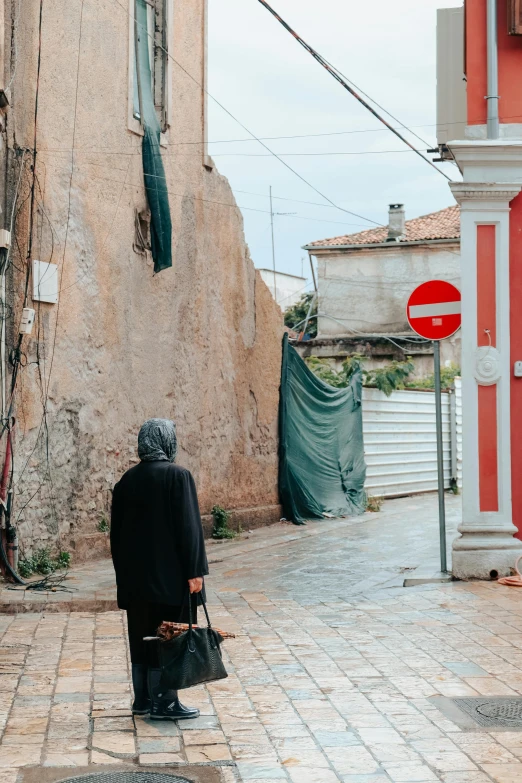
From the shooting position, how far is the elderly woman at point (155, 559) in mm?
5938

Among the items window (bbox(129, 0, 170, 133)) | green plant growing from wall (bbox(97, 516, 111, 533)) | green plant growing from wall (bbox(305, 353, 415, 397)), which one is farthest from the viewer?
green plant growing from wall (bbox(305, 353, 415, 397))

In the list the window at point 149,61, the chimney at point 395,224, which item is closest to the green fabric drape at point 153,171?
the window at point 149,61

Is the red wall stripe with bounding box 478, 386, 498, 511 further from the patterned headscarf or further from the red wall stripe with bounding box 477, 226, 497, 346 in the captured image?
the patterned headscarf

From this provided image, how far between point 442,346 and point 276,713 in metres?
31.8

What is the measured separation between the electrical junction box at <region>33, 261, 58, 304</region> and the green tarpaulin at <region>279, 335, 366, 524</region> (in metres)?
7.08

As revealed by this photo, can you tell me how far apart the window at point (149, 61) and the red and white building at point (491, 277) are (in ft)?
14.0

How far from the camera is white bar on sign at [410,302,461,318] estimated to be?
1166 cm

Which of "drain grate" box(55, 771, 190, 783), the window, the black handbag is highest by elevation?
the window

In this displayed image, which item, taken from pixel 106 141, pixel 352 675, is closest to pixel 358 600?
pixel 352 675

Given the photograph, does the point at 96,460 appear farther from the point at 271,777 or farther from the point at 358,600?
the point at 271,777

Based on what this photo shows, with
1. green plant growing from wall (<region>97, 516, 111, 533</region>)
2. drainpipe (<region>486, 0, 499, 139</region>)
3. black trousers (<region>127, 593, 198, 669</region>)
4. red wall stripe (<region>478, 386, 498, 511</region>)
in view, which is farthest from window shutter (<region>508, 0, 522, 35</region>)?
black trousers (<region>127, 593, 198, 669</region>)

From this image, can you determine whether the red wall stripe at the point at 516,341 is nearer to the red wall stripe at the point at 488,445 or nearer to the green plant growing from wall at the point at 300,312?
the red wall stripe at the point at 488,445

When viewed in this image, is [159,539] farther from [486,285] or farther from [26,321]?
[486,285]

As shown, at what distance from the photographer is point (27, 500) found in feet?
37.3
